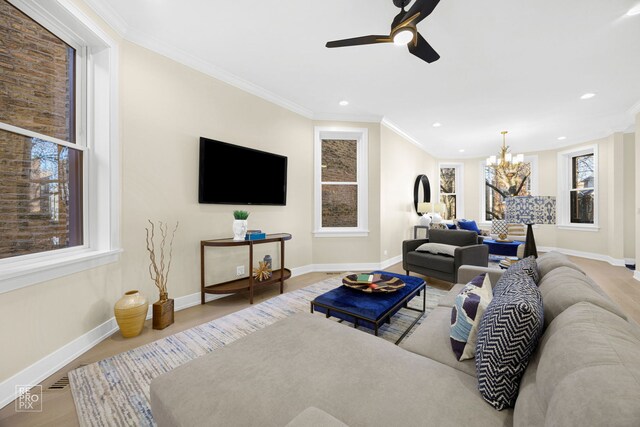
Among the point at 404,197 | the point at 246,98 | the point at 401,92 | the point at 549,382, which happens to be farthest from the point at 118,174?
the point at 404,197

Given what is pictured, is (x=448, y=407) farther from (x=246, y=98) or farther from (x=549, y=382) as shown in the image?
(x=246, y=98)

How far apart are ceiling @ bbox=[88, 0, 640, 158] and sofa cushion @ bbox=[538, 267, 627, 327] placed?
2119 millimetres

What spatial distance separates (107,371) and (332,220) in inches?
133

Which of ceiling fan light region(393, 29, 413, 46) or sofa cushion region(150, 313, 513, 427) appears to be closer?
sofa cushion region(150, 313, 513, 427)

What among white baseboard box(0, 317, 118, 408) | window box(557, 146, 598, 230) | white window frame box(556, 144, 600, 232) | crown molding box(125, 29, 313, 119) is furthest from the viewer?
white window frame box(556, 144, 600, 232)

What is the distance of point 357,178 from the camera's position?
453 cm

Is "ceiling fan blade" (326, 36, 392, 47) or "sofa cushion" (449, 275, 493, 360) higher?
"ceiling fan blade" (326, 36, 392, 47)

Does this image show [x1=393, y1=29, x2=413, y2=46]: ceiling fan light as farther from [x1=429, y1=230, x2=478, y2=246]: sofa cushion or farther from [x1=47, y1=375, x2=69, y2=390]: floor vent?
[x1=47, y1=375, x2=69, y2=390]: floor vent

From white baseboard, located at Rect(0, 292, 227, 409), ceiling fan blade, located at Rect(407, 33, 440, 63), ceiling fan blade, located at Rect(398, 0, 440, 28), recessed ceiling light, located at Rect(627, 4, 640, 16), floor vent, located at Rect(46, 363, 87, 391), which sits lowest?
floor vent, located at Rect(46, 363, 87, 391)

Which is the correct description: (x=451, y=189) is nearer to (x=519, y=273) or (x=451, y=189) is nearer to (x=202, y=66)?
(x=519, y=273)

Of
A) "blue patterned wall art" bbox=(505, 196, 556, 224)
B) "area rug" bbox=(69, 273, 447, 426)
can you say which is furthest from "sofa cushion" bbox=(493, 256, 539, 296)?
"blue patterned wall art" bbox=(505, 196, 556, 224)

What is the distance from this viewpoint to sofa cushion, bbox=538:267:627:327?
93 cm

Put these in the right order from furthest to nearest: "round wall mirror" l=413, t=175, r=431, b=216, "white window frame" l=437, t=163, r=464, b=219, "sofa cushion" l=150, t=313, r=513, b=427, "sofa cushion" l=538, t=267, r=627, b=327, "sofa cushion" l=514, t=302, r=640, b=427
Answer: "white window frame" l=437, t=163, r=464, b=219, "round wall mirror" l=413, t=175, r=431, b=216, "sofa cushion" l=538, t=267, r=627, b=327, "sofa cushion" l=150, t=313, r=513, b=427, "sofa cushion" l=514, t=302, r=640, b=427

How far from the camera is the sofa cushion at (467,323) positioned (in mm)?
1162
